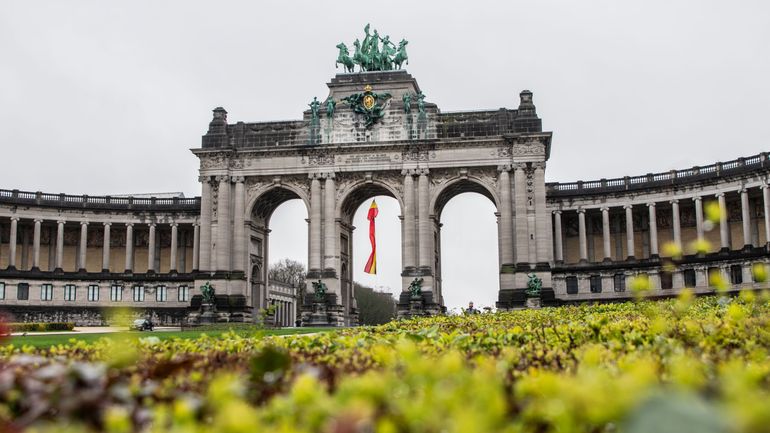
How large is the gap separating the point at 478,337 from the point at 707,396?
7050 millimetres

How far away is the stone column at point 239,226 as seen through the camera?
72188 mm

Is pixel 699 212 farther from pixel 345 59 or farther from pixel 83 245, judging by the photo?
pixel 83 245

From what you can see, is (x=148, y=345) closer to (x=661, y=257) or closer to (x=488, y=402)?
(x=488, y=402)

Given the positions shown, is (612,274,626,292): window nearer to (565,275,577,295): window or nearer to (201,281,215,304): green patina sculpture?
(565,275,577,295): window

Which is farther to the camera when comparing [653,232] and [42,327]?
[653,232]

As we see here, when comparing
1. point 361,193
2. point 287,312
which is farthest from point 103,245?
point 287,312

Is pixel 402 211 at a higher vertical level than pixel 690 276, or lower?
higher

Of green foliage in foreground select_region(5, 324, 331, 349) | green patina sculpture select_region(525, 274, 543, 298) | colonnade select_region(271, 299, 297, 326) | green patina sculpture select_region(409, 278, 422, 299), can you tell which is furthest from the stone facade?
green foliage in foreground select_region(5, 324, 331, 349)

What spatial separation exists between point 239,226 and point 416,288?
17577mm

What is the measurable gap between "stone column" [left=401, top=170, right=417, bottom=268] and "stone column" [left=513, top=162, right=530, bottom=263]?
351 inches

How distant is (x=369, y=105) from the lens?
7081 centimetres

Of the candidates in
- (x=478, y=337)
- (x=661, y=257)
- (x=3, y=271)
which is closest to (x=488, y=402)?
(x=478, y=337)

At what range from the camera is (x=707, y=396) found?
4.46 metres

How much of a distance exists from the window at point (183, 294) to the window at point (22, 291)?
48.7ft
